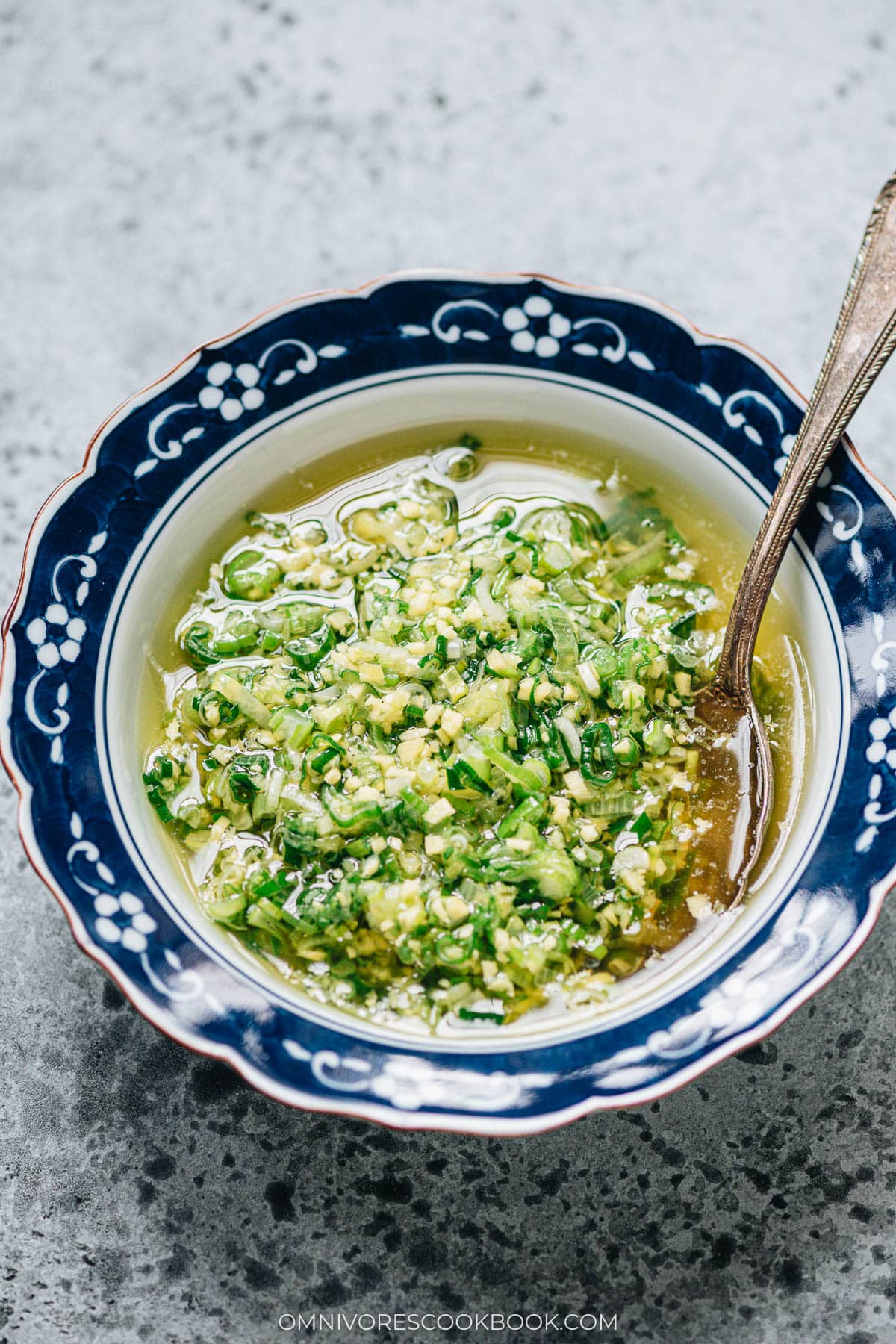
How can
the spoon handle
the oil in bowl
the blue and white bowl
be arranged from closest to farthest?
1. the blue and white bowl
2. the spoon handle
3. the oil in bowl

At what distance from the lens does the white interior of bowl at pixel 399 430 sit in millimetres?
2469

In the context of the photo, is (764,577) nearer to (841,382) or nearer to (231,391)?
(841,382)

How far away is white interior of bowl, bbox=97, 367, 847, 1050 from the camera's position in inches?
97.2

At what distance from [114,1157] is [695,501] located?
2.18m

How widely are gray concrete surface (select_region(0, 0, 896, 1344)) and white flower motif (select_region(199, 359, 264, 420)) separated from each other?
0.71m

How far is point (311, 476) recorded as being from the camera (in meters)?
3.00

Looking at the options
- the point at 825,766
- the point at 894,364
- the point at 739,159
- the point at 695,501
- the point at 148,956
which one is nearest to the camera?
the point at 148,956

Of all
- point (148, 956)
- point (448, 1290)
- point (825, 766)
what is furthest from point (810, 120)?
point (448, 1290)

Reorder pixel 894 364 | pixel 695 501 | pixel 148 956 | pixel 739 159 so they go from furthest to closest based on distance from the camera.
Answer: pixel 739 159 < pixel 894 364 < pixel 695 501 < pixel 148 956

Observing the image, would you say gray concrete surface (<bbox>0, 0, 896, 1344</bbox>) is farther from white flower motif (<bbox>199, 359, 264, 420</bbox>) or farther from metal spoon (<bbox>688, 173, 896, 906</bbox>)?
white flower motif (<bbox>199, 359, 264, 420</bbox>)

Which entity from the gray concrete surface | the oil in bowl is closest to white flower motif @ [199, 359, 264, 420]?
the oil in bowl

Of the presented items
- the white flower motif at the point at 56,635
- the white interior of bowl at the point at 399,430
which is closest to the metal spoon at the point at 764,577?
the white interior of bowl at the point at 399,430

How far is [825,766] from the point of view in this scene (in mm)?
2568

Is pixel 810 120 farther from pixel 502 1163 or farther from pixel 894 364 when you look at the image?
pixel 502 1163
